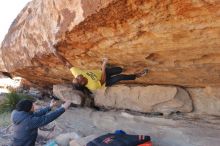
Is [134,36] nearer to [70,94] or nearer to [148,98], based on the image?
[148,98]

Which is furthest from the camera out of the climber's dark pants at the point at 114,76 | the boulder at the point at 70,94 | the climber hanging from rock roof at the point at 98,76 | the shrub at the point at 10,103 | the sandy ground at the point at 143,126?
the shrub at the point at 10,103

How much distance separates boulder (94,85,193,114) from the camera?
764 cm

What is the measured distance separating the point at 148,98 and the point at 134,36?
2.74 meters

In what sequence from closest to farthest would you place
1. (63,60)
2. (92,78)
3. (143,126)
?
(92,78)
(143,126)
(63,60)

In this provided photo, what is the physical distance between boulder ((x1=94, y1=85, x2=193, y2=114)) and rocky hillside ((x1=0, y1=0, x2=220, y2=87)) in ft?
0.72

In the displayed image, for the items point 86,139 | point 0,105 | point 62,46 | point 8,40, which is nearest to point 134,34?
point 62,46

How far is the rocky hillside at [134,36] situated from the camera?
480 cm

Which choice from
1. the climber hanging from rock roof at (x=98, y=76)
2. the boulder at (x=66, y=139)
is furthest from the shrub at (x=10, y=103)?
the climber hanging from rock roof at (x=98, y=76)

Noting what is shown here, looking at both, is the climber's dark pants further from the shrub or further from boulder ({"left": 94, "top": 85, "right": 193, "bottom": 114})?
the shrub

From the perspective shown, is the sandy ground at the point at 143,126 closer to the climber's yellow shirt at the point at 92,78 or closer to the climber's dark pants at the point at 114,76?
the climber's dark pants at the point at 114,76

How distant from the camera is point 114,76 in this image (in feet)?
23.2

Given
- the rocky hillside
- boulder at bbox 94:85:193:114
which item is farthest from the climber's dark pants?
boulder at bbox 94:85:193:114

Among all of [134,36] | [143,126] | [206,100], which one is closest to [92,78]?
[134,36]

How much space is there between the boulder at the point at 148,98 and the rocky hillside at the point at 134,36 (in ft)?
0.72
